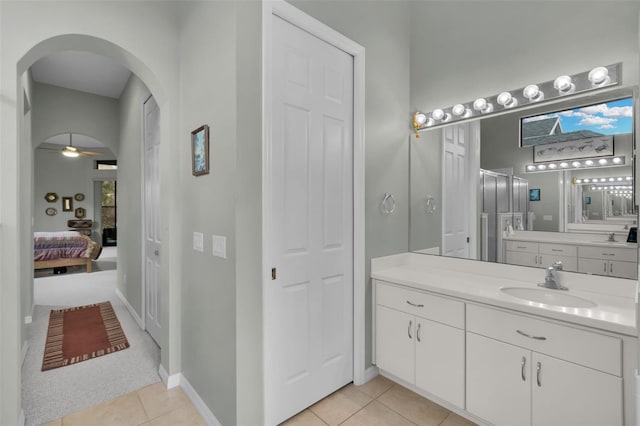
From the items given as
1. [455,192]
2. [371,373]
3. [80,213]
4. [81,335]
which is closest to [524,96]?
[455,192]

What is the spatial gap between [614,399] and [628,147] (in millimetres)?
1359

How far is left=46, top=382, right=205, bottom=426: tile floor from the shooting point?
6.31ft

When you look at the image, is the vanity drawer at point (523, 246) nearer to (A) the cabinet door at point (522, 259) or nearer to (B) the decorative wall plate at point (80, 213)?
(A) the cabinet door at point (522, 259)

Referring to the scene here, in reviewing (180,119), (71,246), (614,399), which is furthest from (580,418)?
(71,246)

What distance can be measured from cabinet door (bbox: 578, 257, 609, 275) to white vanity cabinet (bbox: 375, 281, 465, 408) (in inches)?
30.4

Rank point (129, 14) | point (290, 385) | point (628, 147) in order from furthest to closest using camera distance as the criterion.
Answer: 1. point (129, 14)
2. point (290, 385)
3. point (628, 147)

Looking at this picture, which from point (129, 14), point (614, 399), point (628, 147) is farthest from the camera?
point (129, 14)

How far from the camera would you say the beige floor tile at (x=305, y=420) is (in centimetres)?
188

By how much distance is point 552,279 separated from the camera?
187 centimetres

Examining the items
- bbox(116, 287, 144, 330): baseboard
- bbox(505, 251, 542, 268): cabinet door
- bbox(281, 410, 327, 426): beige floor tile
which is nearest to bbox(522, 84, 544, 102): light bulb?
bbox(505, 251, 542, 268): cabinet door

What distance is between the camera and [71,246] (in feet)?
20.5

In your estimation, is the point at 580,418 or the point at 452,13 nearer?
the point at 580,418

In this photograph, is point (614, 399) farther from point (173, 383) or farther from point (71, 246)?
point (71, 246)

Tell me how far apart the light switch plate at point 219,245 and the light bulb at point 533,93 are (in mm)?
2106
